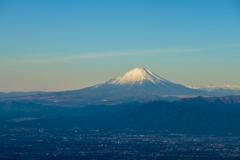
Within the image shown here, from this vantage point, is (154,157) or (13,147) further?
(13,147)

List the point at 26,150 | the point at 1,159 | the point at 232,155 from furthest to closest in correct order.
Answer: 1. the point at 26,150
2. the point at 232,155
3. the point at 1,159

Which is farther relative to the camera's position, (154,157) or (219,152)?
(219,152)

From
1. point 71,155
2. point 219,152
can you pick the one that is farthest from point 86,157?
point 219,152

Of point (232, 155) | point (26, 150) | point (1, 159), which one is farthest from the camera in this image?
point (26, 150)

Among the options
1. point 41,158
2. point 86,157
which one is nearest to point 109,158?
point 86,157

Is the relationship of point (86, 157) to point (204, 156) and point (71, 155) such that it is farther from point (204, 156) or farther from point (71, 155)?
point (204, 156)

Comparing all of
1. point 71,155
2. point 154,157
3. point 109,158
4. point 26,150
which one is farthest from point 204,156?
point 26,150

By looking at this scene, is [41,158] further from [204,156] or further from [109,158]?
Result: [204,156]
